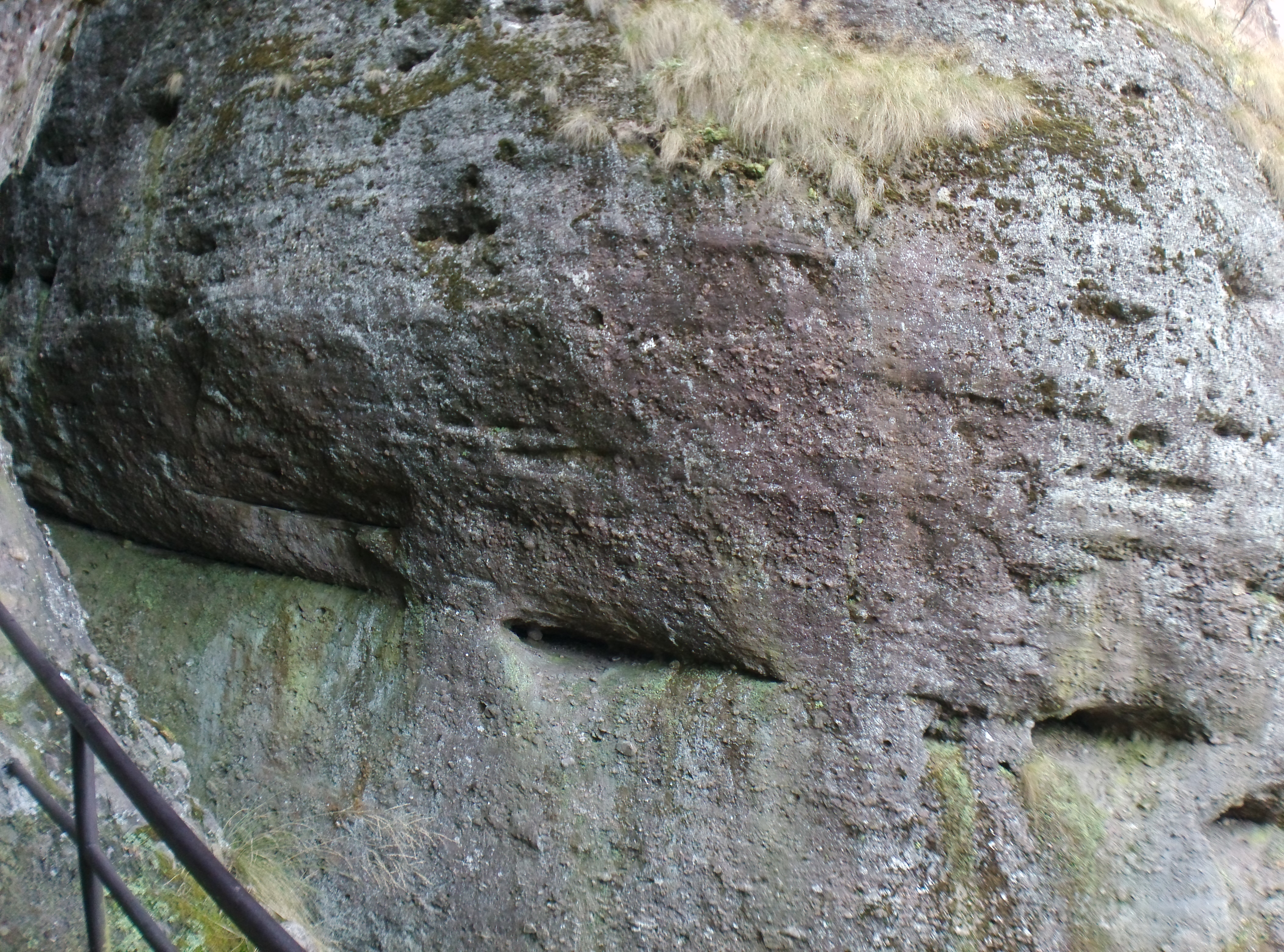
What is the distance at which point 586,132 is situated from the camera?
3289 mm

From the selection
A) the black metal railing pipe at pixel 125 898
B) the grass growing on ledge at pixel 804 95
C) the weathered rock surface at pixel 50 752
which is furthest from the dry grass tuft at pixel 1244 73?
the weathered rock surface at pixel 50 752

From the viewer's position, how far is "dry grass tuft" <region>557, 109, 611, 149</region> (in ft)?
10.8

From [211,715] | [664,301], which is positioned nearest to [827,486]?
[664,301]

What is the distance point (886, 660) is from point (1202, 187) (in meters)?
2.19

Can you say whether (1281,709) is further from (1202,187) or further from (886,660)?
(1202,187)

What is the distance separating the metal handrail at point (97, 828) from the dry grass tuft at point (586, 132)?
2.31 m

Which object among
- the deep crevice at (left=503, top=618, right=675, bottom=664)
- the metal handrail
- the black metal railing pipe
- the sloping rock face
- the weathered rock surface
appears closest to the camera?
the metal handrail

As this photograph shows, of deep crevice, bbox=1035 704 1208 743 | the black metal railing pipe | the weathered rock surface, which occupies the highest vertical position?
the black metal railing pipe

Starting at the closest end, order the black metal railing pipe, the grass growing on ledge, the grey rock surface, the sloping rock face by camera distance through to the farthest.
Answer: the black metal railing pipe, the sloping rock face, the grass growing on ledge, the grey rock surface

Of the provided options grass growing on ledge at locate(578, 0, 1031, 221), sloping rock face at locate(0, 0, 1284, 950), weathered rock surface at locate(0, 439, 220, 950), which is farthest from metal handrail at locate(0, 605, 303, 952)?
grass growing on ledge at locate(578, 0, 1031, 221)

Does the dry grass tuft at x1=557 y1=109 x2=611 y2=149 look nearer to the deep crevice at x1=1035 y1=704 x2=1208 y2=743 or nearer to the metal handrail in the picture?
the metal handrail

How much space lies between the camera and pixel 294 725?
3.45m

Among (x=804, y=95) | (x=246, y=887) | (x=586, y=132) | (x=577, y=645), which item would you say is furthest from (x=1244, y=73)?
(x=246, y=887)

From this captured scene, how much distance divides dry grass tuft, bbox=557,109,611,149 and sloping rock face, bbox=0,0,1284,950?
6cm
